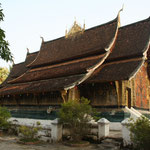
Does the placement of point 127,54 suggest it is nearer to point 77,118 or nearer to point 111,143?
point 77,118

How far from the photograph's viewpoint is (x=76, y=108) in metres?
8.76

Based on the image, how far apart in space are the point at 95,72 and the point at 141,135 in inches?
275

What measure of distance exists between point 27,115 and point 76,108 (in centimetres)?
668

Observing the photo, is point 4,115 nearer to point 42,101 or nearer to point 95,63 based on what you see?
point 42,101

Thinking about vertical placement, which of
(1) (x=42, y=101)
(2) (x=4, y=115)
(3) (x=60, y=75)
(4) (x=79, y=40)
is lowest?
(2) (x=4, y=115)

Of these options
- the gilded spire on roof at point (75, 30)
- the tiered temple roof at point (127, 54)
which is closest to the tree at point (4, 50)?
the tiered temple roof at point (127, 54)

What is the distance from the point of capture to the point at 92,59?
45.3 feet

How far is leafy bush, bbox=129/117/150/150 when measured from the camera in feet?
21.5

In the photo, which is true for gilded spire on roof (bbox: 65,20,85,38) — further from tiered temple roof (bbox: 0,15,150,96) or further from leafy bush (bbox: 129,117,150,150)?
leafy bush (bbox: 129,117,150,150)

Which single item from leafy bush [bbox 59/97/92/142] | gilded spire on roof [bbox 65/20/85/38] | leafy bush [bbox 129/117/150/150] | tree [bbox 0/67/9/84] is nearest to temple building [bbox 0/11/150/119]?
gilded spire on roof [bbox 65/20/85/38]

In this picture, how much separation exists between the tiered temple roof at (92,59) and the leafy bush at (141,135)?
399 cm

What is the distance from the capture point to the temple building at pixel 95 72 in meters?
11.8

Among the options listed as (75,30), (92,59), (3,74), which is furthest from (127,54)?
(3,74)

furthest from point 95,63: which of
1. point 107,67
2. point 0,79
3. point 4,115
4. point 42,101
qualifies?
point 0,79
